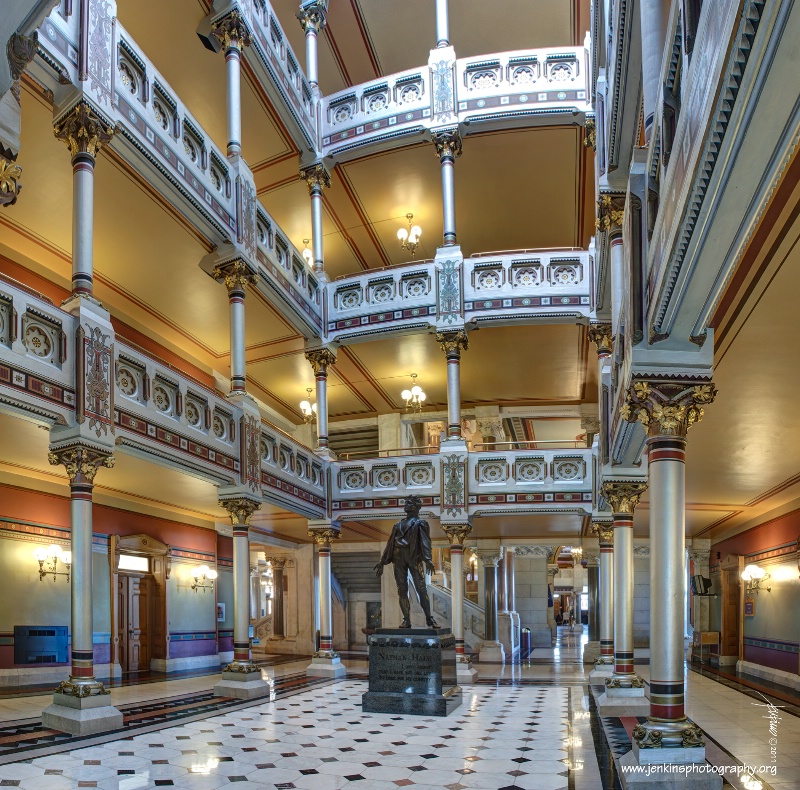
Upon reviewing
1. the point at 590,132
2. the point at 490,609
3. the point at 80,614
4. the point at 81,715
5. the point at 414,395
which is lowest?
the point at 490,609

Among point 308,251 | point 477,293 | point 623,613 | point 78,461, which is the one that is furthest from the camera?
point 308,251

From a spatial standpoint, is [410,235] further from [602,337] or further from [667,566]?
[667,566]

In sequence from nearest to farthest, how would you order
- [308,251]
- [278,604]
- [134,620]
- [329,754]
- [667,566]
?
1. [667,566]
2. [329,754]
3. [134,620]
4. [308,251]
5. [278,604]

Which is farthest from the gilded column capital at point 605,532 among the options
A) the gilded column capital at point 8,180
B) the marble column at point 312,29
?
the gilded column capital at point 8,180

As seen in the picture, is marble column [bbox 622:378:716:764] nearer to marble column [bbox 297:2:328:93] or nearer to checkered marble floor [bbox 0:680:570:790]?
checkered marble floor [bbox 0:680:570:790]

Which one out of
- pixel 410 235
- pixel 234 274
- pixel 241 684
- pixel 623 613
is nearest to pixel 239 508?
pixel 241 684

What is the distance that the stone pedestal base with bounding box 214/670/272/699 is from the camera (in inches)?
527

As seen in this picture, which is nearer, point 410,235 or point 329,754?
point 329,754

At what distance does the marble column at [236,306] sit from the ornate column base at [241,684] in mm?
4726

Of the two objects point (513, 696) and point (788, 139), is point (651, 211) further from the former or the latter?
point (513, 696)

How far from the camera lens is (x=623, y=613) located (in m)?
12.2

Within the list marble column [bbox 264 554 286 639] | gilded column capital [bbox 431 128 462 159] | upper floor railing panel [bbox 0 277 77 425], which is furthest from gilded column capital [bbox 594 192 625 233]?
marble column [bbox 264 554 286 639]

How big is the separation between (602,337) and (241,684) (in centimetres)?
960

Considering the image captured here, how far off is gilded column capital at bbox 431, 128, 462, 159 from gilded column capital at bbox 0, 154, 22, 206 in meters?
14.7
